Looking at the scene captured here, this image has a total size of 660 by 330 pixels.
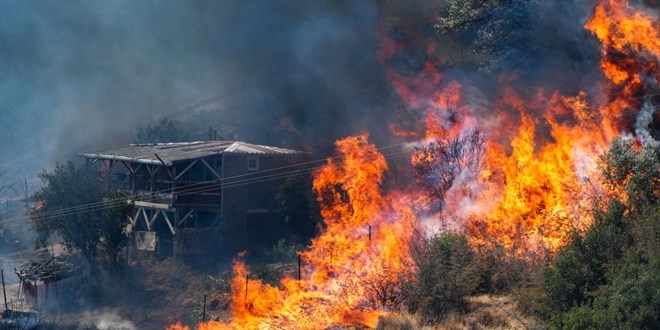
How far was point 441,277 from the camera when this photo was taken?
53.4ft

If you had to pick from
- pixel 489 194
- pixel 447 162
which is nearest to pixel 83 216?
pixel 447 162

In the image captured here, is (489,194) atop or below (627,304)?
atop

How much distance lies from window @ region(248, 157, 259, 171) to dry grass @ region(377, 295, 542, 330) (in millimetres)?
16170

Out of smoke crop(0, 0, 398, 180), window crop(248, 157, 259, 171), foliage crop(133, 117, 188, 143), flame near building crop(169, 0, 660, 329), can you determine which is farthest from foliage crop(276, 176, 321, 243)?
foliage crop(133, 117, 188, 143)

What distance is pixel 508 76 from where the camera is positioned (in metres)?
25.9

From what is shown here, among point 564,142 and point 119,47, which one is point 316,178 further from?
point 119,47

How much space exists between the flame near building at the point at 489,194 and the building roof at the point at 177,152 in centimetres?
719

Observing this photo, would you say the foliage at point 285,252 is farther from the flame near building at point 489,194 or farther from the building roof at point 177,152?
the building roof at point 177,152

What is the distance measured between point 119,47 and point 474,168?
47.0m

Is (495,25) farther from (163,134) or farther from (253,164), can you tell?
(163,134)

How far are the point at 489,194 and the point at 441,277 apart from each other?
4.86m

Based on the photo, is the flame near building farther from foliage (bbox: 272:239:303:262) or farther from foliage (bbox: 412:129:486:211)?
foliage (bbox: 272:239:303:262)

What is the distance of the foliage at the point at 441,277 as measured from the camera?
15914 millimetres

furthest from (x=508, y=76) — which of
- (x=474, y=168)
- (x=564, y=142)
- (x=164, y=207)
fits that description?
(x=164, y=207)
